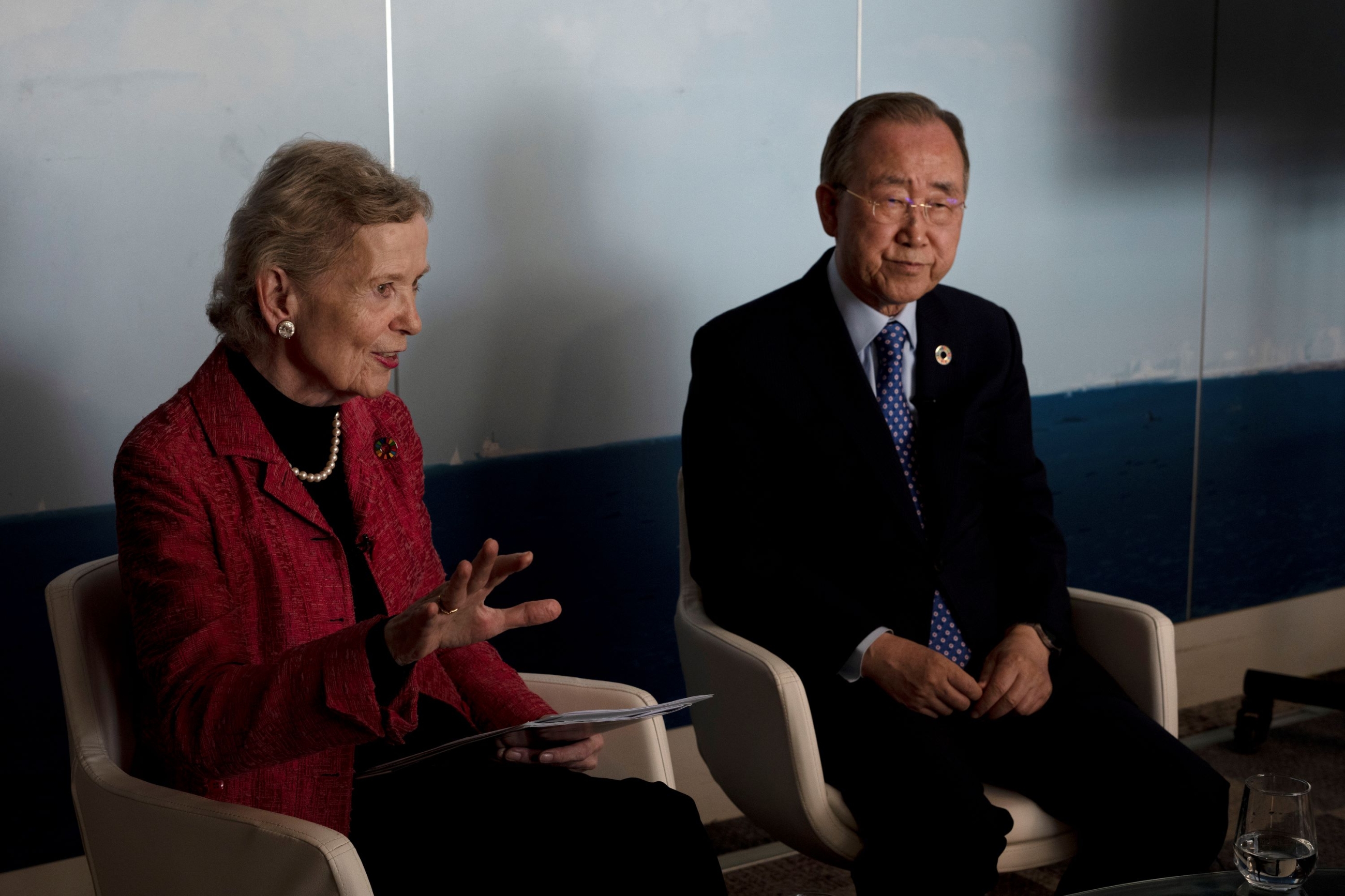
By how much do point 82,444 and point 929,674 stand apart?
166 cm

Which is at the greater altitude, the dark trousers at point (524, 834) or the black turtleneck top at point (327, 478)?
the black turtleneck top at point (327, 478)

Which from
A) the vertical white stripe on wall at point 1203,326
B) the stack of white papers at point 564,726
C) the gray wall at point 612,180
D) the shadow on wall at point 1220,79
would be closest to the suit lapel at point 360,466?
the stack of white papers at point 564,726

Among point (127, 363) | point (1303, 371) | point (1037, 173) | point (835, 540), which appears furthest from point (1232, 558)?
point (127, 363)

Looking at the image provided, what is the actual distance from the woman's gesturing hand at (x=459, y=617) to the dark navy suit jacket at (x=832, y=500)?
753mm

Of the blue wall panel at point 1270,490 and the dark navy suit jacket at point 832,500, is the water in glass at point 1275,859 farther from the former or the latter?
the blue wall panel at point 1270,490

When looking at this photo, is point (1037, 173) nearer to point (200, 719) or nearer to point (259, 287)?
point (259, 287)

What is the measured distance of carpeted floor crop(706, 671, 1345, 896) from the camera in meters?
2.72

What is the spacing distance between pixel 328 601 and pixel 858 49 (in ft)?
6.89

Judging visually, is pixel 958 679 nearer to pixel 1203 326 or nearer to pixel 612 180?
pixel 612 180

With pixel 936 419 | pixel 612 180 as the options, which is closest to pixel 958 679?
pixel 936 419

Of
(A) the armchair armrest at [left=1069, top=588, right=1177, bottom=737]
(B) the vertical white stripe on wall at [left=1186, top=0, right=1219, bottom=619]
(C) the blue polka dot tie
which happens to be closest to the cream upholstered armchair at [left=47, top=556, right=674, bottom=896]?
(C) the blue polka dot tie

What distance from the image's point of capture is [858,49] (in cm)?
307

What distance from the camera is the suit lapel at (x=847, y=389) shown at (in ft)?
7.04

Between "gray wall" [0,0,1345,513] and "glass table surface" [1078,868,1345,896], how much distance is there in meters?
1.69
